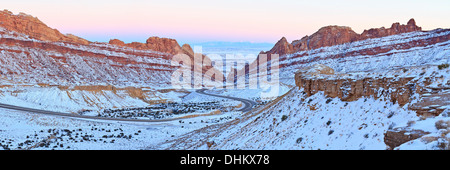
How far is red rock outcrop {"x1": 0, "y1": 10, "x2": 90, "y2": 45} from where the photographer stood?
438 ft

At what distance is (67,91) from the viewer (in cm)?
7369

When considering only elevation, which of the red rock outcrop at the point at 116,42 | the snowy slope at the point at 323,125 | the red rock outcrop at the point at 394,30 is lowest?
the snowy slope at the point at 323,125

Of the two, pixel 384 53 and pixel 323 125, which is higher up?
pixel 384 53

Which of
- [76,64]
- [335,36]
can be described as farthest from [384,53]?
[76,64]

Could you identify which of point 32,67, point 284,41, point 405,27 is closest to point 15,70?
point 32,67

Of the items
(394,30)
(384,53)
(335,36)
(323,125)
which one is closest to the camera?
(323,125)

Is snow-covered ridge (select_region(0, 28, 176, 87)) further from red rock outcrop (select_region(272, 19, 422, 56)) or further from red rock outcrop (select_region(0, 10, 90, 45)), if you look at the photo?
red rock outcrop (select_region(272, 19, 422, 56))

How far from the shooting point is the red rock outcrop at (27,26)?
438ft

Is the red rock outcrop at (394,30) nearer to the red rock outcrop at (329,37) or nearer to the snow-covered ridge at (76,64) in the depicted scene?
the red rock outcrop at (329,37)

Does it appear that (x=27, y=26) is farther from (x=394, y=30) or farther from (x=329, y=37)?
Answer: (x=394, y=30)

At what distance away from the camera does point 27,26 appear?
139875 mm

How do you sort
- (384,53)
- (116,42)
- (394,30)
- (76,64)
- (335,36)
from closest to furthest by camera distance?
(384,53), (76,64), (394,30), (335,36), (116,42)

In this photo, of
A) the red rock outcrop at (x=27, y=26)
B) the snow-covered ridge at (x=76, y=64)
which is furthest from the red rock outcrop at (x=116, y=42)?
the red rock outcrop at (x=27, y=26)

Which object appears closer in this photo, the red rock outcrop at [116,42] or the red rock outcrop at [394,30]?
the red rock outcrop at [394,30]
